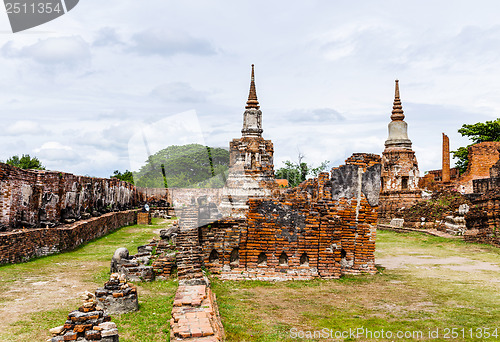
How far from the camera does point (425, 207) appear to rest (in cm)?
2091

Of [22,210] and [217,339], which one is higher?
[22,210]

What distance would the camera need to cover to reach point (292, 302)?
6605mm

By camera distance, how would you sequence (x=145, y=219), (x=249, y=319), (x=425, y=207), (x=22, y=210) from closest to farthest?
(x=249, y=319) < (x=22, y=210) < (x=425, y=207) < (x=145, y=219)

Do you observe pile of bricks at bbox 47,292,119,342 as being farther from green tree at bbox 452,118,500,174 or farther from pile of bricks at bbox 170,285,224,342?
green tree at bbox 452,118,500,174

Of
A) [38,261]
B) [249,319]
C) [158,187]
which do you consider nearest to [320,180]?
[249,319]

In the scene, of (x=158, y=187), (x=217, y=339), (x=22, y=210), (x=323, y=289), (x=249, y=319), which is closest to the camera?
(x=217, y=339)

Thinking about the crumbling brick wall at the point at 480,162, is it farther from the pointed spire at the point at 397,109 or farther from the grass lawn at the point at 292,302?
the grass lawn at the point at 292,302

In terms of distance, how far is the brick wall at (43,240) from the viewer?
365 inches

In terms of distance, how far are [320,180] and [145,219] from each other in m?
15.9

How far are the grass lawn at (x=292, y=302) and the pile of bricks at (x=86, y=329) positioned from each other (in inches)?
18.5

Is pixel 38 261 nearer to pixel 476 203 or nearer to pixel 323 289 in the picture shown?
pixel 323 289

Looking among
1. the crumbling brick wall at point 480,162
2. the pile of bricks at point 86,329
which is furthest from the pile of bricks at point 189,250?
the crumbling brick wall at point 480,162

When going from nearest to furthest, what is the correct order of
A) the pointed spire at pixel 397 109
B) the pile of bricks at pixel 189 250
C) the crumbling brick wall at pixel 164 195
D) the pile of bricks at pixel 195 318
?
the pile of bricks at pixel 195 318, the pile of bricks at pixel 189 250, the pointed spire at pixel 397 109, the crumbling brick wall at pixel 164 195

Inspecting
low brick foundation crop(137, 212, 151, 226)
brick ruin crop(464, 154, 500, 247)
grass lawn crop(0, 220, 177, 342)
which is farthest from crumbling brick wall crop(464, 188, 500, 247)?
low brick foundation crop(137, 212, 151, 226)
